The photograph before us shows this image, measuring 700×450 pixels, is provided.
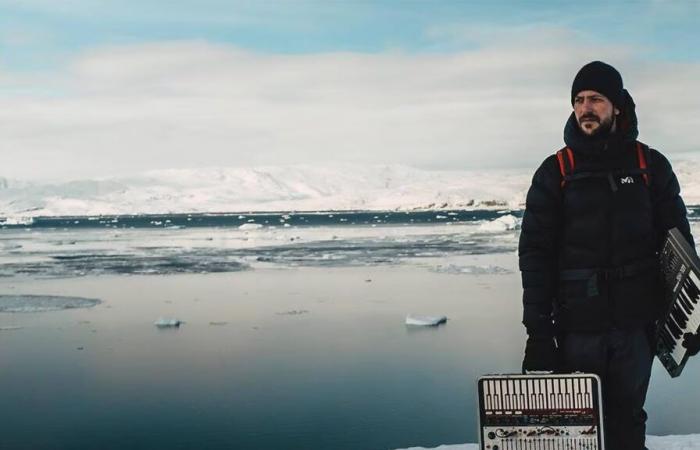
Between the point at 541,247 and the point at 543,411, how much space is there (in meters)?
0.60

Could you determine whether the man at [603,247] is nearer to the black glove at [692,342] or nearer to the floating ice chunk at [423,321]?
the black glove at [692,342]

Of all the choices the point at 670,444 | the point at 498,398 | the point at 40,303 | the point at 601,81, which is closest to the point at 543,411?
the point at 498,398

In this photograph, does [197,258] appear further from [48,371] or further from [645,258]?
[645,258]

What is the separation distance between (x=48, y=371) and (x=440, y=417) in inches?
170

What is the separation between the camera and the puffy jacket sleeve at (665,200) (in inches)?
128

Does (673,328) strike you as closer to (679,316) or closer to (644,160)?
(679,316)

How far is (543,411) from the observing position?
9.89ft

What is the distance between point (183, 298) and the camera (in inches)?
602

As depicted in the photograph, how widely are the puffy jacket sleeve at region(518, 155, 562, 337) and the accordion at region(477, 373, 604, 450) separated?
0.26 metres

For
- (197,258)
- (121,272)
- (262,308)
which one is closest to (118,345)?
(262,308)

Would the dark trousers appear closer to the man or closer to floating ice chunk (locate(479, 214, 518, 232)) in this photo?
the man

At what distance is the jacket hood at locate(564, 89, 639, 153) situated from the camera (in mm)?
3215

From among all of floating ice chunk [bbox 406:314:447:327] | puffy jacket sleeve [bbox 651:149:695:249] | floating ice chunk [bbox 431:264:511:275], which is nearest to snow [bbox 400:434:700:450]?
puffy jacket sleeve [bbox 651:149:695:249]

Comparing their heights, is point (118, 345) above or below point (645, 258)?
below
